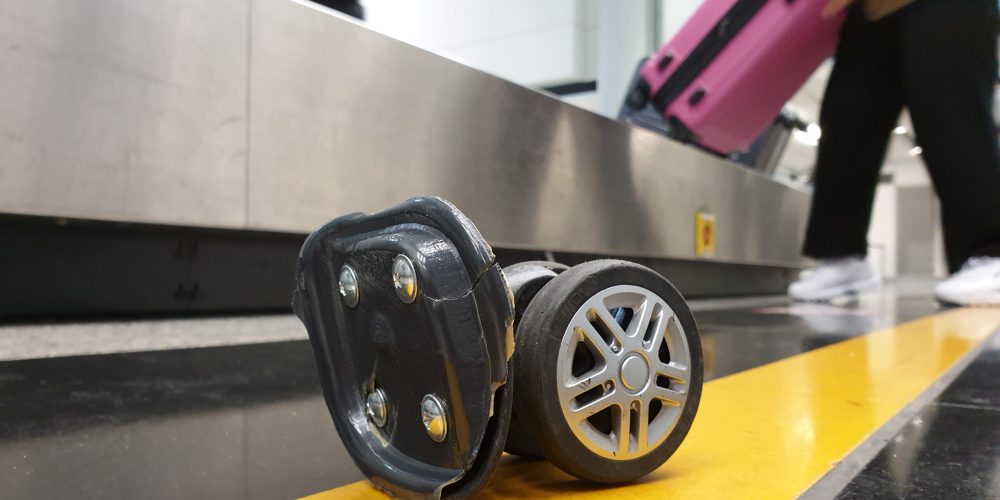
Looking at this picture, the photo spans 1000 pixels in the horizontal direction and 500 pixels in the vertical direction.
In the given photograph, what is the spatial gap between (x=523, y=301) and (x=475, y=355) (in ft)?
0.46

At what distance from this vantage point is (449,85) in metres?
2.28

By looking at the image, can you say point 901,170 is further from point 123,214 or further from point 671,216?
point 123,214

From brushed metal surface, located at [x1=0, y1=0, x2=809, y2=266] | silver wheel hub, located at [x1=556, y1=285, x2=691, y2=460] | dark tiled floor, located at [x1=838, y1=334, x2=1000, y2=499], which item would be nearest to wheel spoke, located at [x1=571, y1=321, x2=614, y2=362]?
silver wheel hub, located at [x1=556, y1=285, x2=691, y2=460]

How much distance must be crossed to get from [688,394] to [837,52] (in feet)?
8.50

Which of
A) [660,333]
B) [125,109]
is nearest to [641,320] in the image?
[660,333]

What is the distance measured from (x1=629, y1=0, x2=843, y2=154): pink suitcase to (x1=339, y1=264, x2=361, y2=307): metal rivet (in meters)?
2.60

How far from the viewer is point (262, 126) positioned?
1.79 meters

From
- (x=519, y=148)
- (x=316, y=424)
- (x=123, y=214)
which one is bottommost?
(x=316, y=424)

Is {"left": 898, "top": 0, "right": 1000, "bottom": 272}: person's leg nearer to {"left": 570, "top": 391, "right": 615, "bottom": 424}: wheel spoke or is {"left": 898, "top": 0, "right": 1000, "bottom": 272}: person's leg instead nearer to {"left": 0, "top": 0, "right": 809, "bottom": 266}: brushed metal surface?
{"left": 0, "top": 0, "right": 809, "bottom": 266}: brushed metal surface

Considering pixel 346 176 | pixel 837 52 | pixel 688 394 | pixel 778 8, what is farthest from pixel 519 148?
pixel 688 394

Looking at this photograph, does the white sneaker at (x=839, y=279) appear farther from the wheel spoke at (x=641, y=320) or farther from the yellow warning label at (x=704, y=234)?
the wheel spoke at (x=641, y=320)

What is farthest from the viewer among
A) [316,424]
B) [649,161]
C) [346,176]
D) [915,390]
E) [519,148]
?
[649,161]

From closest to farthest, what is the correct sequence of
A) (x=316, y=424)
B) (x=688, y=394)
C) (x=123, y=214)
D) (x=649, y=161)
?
(x=688, y=394) → (x=316, y=424) → (x=123, y=214) → (x=649, y=161)

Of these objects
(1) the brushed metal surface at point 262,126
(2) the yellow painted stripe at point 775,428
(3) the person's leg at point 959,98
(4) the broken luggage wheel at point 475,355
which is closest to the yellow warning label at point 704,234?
(1) the brushed metal surface at point 262,126
